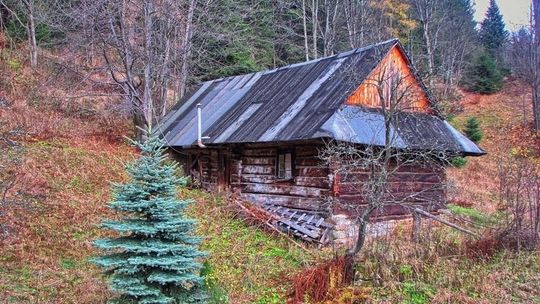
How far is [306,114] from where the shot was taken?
13.8 meters

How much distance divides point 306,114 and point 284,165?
1.78 meters

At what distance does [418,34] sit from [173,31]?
23.5 metres

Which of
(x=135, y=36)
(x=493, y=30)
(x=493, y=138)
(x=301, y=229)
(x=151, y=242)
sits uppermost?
(x=493, y=30)

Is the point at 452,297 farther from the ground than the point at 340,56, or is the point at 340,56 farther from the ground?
the point at 340,56

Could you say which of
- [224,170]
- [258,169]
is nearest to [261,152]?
[258,169]

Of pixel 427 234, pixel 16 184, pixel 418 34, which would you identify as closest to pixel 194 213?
pixel 16 184

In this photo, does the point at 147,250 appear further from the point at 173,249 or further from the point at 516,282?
the point at 516,282

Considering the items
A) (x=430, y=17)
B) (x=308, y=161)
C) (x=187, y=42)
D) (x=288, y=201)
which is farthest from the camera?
(x=430, y=17)

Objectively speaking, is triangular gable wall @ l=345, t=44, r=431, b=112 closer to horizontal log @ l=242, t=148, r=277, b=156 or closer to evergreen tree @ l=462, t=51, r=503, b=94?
horizontal log @ l=242, t=148, r=277, b=156

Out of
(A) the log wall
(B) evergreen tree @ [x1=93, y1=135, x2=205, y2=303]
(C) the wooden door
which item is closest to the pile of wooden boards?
(A) the log wall

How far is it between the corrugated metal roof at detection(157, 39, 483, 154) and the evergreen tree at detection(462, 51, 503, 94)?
2471cm

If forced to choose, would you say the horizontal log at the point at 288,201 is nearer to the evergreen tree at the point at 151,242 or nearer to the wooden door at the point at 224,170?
the wooden door at the point at 224,170

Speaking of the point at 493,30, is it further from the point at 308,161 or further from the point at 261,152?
the point at 308,161

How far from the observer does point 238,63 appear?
26500mm
